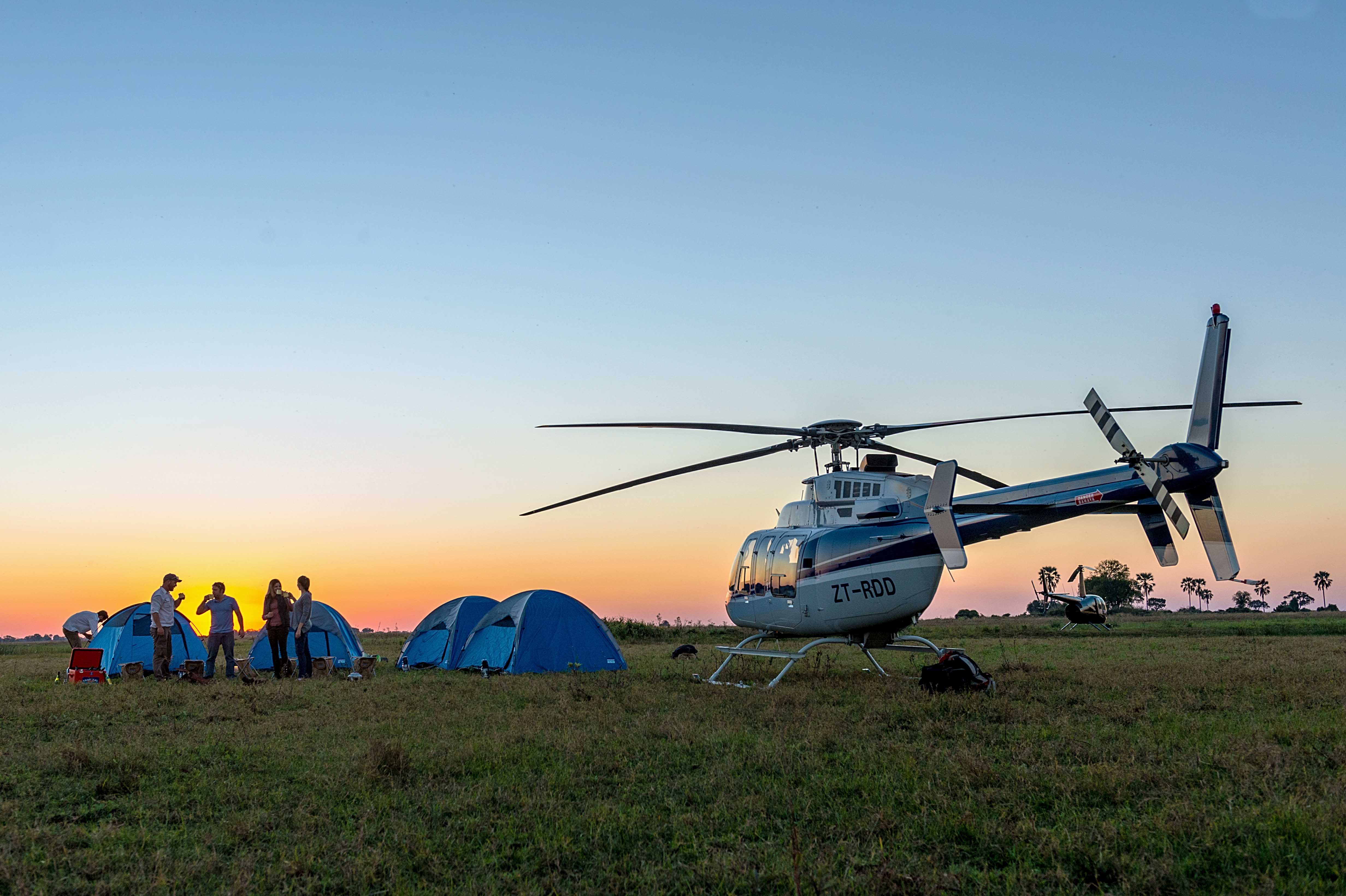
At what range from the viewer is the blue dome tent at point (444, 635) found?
1841 cm

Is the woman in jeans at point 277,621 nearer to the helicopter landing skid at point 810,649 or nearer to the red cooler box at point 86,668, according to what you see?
the red cooler box at point 86,668

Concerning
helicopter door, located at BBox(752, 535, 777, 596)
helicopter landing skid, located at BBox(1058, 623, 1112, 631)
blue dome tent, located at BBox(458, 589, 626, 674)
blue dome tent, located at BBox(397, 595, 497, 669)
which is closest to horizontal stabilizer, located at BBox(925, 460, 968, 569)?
helicopter door, located at BBox(752, 535, 777, 596)

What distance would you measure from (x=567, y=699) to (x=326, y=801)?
5.67 meters

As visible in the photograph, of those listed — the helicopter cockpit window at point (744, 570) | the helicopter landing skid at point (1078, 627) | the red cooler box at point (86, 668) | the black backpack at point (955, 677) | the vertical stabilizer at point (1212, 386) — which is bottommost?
the helicopter landing skid at point (1078, 627)

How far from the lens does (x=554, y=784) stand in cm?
689

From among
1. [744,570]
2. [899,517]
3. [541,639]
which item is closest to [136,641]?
[541,639]

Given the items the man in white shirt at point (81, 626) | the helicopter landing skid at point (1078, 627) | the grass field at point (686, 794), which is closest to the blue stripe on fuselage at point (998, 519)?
the grass field at point (686, 794)

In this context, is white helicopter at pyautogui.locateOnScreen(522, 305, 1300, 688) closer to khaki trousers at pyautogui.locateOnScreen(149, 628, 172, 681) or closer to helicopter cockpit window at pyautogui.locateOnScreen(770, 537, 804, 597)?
helicopter cockpit window at pyautogui.locateOnScreen(770, 537, 804, 597)

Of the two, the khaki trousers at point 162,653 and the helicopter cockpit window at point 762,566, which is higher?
the helicopter cockpit window at point 762,566

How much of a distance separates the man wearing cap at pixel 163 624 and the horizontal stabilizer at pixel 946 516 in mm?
13774

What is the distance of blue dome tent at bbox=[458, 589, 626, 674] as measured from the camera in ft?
55.8

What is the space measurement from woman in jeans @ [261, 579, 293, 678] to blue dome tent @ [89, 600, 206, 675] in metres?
2.02

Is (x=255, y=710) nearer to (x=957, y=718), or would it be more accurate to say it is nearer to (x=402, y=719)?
(x=402, y=719)

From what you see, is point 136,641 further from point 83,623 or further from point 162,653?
point 83,623
